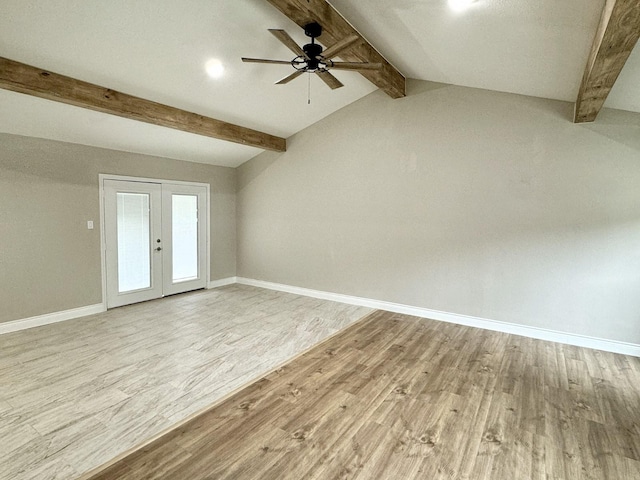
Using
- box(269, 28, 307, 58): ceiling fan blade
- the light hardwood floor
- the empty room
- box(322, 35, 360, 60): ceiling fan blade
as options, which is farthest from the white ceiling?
the light hardwood floor

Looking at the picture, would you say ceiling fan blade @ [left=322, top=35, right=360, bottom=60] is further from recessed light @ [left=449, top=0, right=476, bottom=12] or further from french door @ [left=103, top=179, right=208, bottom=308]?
french door @ [left=103, top=179, right=208, bottom=308]

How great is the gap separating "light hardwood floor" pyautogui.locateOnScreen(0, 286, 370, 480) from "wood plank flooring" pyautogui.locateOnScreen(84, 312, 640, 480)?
0.28 metres

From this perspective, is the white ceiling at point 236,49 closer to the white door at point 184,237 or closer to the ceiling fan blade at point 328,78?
the ceiling fan blade at point 328,78

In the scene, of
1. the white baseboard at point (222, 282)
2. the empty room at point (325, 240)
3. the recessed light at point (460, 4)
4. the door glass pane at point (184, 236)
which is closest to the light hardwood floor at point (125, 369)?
the empty room at point (325, 240)

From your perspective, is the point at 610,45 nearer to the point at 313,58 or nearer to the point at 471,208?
the point at 313,58

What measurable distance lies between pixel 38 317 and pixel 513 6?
6249 mm

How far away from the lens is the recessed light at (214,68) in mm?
3538

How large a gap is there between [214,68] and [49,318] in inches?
157

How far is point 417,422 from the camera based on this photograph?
96.8 inches

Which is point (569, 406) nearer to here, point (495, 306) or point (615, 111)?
point (495, 306)

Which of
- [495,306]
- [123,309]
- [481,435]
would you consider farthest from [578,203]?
[123,309]

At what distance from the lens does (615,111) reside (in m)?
3.71

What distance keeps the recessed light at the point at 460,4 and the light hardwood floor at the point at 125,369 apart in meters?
3.58

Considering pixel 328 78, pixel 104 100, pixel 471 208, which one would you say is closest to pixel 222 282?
pixel 104 100
